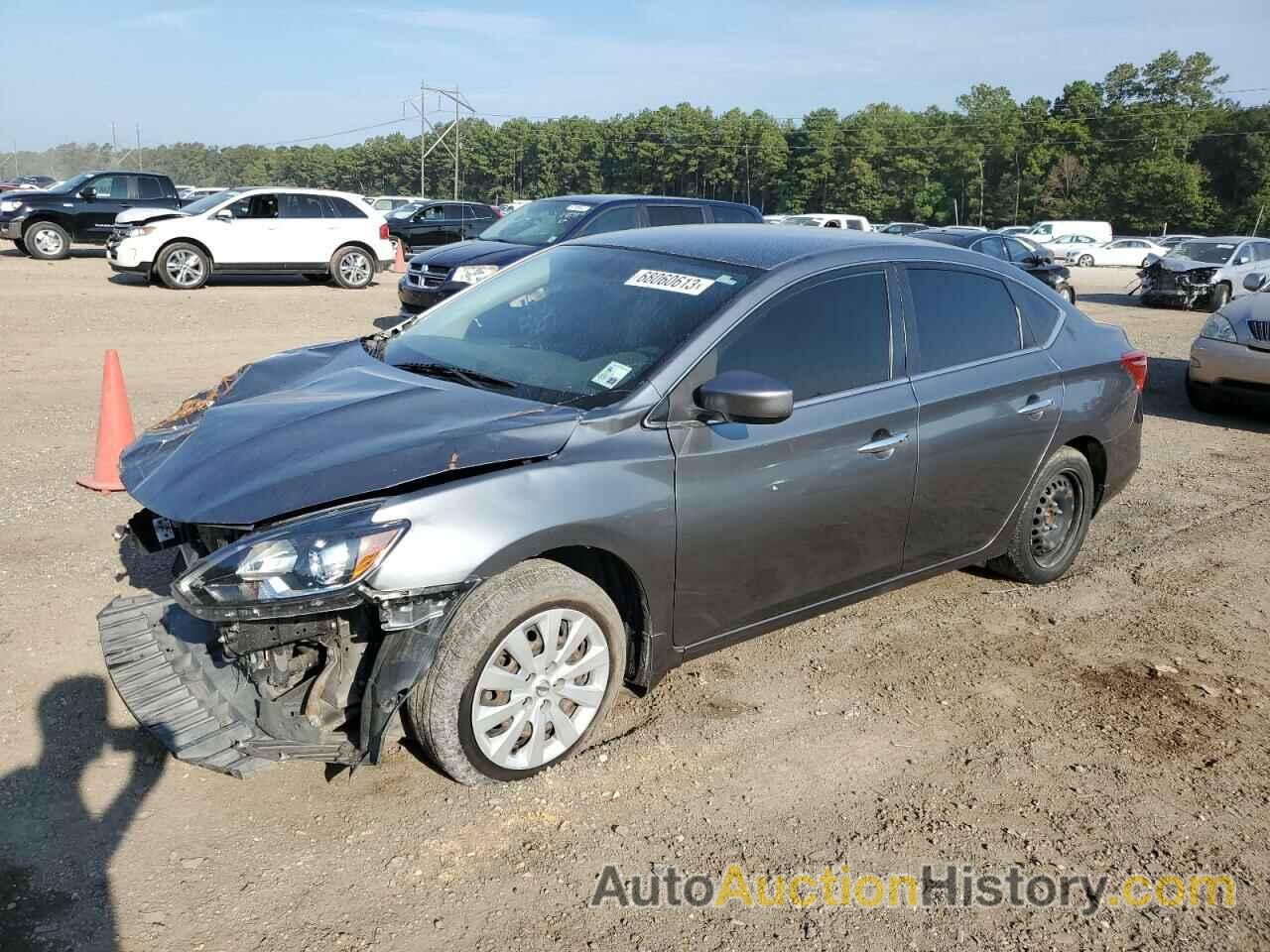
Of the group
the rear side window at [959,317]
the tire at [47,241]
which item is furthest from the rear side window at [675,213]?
the tire at [47,241]

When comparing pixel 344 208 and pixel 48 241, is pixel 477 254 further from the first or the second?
pixel 48 241

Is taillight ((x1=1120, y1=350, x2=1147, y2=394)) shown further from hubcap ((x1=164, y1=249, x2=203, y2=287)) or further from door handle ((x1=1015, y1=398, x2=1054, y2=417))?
hubcap ((x1=164, y1=249, x2=203, y2=287))

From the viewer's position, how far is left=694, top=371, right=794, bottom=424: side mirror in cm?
354

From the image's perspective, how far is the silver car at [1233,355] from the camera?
9836mm

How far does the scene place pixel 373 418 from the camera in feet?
11.9

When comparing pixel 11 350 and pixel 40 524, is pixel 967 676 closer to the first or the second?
pixel 40 524

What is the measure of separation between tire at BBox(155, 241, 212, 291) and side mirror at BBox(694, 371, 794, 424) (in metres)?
15.8

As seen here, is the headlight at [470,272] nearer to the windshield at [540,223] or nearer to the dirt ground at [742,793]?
the windshield at [540,223]

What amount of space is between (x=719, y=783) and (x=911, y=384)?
1.85 m

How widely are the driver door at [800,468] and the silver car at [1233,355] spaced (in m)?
7.08

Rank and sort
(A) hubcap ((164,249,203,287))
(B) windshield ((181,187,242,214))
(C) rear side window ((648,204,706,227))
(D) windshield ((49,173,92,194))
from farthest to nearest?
(D) windshield ((49,173,92,194)) < (B) windshield ((181,187,242,214)) < (A) hubcap ((164,249,203,287)) < (C) rear side window ((648,204,706,227))

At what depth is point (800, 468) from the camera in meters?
4.00

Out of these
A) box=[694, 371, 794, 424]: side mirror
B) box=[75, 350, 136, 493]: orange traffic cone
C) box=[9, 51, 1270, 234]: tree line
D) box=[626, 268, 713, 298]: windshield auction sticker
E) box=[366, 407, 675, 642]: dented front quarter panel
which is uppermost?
box=[9, 51, 1270, 234]: tree line

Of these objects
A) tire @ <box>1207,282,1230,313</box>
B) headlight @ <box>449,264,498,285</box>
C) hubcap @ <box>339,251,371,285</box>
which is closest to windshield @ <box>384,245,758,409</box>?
headlight @ <box>449,264,498,285</box>
